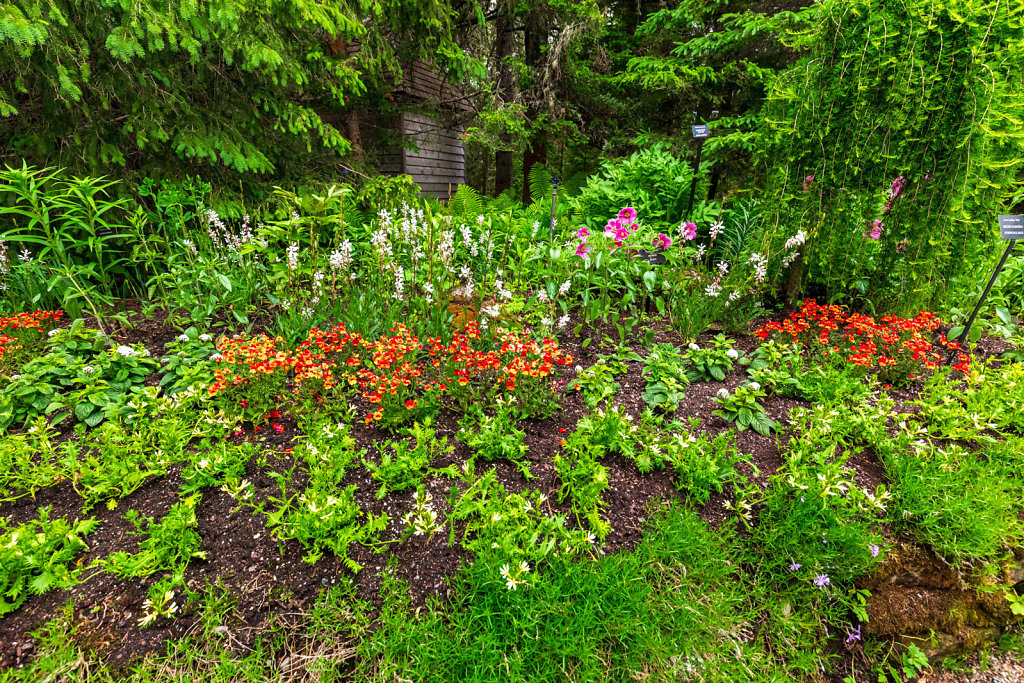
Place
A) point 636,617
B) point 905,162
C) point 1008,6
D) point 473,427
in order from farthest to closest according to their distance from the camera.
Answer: point 905,162 < point 1008,6 < point 473,427 < point 636,617

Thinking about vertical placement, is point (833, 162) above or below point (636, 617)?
above

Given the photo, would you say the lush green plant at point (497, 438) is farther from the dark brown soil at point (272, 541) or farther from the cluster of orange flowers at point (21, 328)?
the cluster of orange flowers at point (21, 328)

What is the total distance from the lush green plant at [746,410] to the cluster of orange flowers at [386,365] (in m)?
0.93

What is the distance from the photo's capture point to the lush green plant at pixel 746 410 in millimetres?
2375

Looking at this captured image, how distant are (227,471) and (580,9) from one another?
6573 mm

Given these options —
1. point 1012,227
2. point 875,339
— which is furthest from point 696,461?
point 1012,227

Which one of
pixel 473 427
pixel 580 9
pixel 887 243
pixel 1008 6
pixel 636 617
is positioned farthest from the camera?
pixel 580 9

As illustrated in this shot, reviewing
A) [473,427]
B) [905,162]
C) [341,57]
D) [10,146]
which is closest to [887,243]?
[905,162]

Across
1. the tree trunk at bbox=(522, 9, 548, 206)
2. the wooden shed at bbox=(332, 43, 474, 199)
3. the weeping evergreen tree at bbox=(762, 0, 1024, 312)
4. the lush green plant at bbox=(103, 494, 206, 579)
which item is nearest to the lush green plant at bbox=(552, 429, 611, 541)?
the lush green plant at bbox=(103, 494, 206, 579)

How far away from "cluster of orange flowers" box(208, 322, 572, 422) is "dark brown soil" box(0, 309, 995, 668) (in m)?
0.22

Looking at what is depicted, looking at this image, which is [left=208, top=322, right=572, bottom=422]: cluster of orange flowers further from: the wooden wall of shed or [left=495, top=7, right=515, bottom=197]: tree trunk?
the wooden wall of shed

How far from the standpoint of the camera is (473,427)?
2.26 m

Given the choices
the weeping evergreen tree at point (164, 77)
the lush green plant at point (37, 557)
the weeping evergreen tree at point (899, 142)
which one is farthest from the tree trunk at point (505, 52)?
the lush green plant at point (37, 557)

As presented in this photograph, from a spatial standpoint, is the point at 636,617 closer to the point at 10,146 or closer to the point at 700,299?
the point at 700,299
